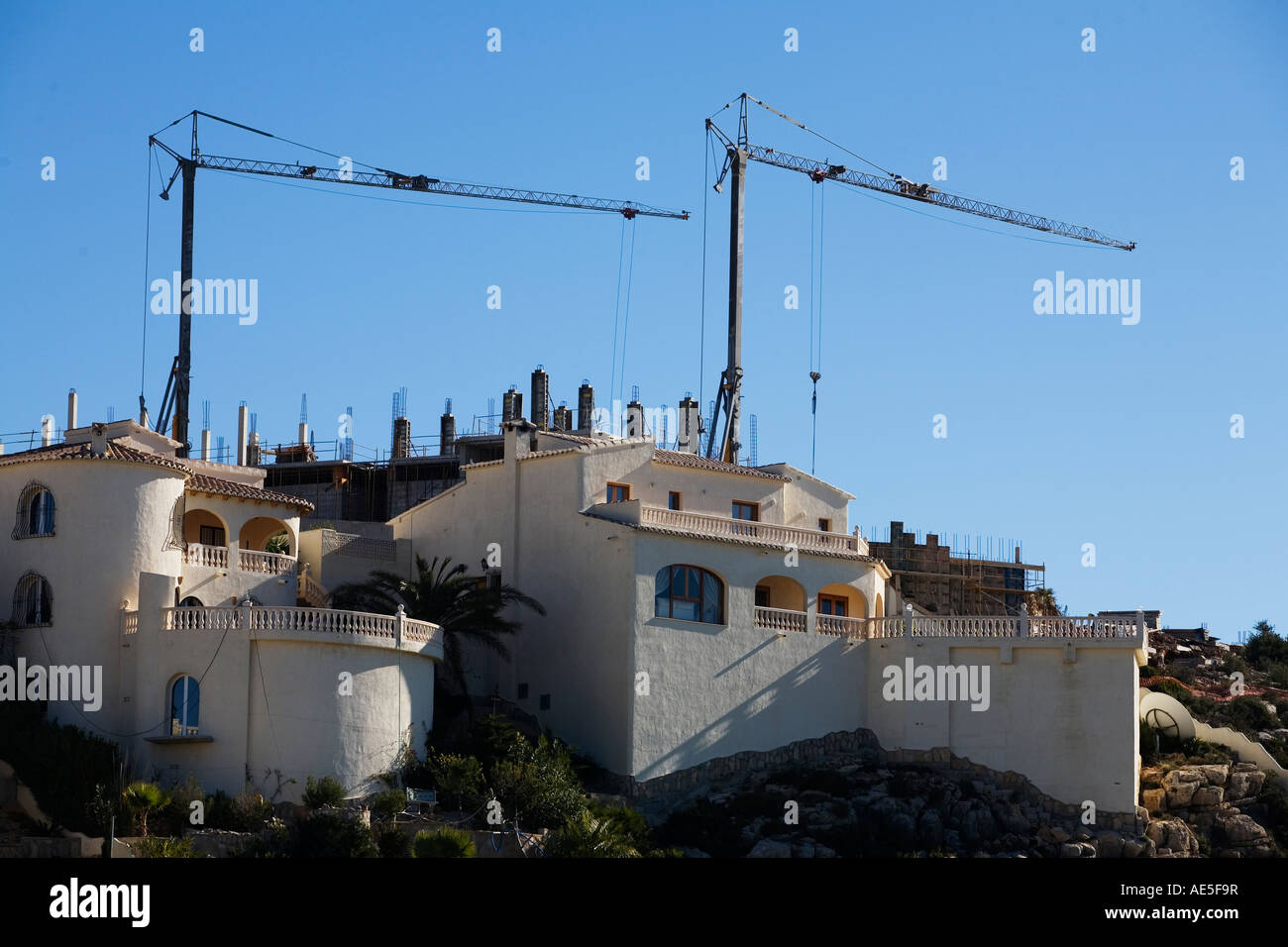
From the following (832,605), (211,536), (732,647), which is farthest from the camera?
(832,605)

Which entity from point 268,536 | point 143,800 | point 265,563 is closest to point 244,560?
point 265,563

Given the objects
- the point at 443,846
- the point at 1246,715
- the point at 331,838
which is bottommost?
the point at 443,846

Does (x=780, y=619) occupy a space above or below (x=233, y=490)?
below

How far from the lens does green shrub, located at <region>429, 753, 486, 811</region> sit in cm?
6178

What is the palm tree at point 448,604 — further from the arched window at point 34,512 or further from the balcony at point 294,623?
the arched window at point 34,512

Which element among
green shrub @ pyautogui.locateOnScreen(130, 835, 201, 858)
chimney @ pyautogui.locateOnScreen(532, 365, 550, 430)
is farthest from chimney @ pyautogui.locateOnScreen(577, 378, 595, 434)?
green shrub @ pyautogui.locateOnScreen(130, 835, 201, 858)

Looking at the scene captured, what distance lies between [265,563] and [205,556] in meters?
2.44

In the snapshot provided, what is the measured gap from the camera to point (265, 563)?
6944cm

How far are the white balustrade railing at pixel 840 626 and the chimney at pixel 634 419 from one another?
1642cm

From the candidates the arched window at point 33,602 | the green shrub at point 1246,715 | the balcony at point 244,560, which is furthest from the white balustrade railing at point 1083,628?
the arched window at point 33,602

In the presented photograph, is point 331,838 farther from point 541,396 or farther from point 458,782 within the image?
point 541,396

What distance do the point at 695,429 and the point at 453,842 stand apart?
31.1 meters
